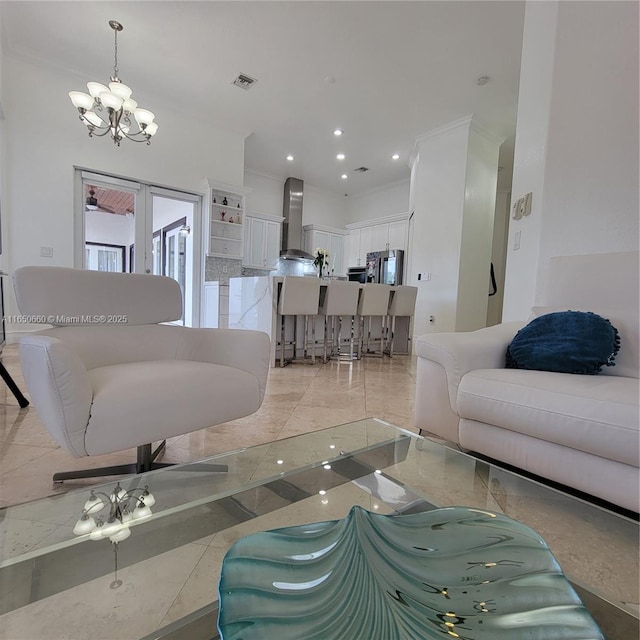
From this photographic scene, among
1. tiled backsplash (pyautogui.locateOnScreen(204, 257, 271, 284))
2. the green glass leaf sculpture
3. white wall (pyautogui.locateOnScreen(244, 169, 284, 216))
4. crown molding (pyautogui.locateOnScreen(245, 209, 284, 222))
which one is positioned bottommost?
the green glass leaf sculpture

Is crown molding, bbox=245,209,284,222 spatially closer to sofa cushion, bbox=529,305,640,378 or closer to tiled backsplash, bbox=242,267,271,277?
tiled backsplash, bbox=242,267,271,277

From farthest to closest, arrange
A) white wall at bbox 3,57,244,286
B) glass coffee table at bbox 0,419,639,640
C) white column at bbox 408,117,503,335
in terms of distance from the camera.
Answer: white column at bbox 408,117,503,335 → white wall at bbox 3,57,244,286 → glass coffee table at bbox 0,419,639,640

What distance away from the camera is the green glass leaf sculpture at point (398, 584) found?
1.42ft

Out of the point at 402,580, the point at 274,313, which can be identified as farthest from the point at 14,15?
the point at 402,580

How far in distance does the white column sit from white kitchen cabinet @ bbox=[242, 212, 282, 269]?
9.79ft

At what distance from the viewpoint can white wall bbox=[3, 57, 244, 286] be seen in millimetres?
3846

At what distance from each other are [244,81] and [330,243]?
4084 millimetres

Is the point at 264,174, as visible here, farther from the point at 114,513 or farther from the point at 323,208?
the point at 114,513

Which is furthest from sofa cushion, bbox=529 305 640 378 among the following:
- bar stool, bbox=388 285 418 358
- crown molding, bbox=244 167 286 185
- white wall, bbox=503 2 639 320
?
crown molding, bbox=244 167 286 185

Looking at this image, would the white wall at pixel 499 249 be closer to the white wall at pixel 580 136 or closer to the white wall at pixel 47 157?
the white wall at pixel 580 136

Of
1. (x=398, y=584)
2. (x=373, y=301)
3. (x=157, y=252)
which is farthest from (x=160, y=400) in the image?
(x=157, y=252)

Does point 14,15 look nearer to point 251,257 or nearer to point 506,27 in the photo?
point 251,257

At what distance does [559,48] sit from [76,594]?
338 centimetres

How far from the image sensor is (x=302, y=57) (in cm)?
366
